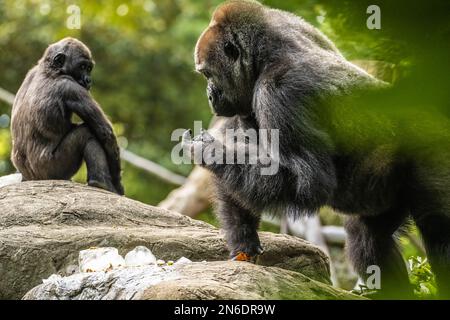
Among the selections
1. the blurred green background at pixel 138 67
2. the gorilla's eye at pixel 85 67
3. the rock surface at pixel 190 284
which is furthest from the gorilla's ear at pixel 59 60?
the blurred green background at pixel 138 67

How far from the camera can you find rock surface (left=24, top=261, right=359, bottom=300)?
296 cm

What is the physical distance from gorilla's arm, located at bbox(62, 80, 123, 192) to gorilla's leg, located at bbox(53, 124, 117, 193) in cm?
7

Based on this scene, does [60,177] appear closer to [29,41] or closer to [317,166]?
[317,166]

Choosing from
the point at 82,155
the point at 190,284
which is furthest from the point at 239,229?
the point at 82,155

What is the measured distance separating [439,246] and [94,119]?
3663mm

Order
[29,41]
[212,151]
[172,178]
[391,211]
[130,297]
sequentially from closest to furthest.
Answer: [130,297], [212,151], [391,211], [172,178], [29,41]

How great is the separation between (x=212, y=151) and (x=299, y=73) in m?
0.75

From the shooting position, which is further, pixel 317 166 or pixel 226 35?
pixel 226 35

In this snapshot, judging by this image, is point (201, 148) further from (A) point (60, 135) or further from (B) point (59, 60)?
(B) point (59, 60)

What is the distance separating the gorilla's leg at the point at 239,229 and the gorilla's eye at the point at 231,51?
0.93m

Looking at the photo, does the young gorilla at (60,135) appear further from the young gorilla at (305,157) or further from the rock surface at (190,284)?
the rock surface at (190,284)

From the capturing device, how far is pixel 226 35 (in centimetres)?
446

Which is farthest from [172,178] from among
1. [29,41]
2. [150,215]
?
[29,41]

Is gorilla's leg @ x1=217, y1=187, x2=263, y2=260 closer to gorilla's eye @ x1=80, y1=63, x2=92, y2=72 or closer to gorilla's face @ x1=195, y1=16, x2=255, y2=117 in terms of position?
gorilla's face @ x1=195, y1=16, x2=255, y2=117
